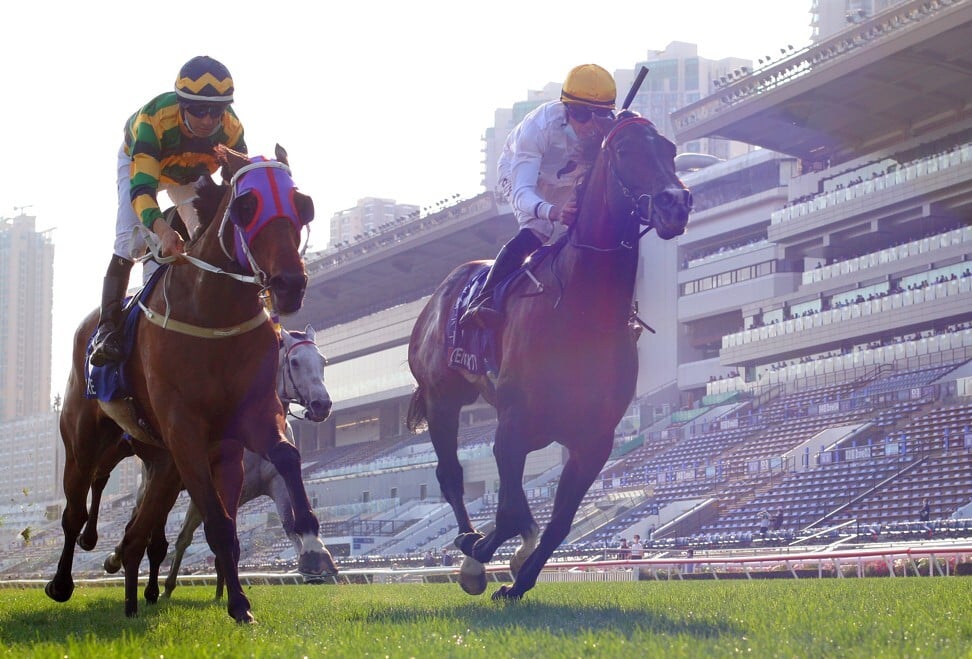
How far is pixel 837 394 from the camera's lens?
3697cm

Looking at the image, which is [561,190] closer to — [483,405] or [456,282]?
[456,282]

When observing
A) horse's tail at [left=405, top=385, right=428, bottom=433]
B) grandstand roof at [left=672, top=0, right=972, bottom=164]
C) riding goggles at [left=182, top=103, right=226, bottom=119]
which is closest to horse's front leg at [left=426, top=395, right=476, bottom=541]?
horse's tail at [left=405, top=385, right=428, bottom=433]

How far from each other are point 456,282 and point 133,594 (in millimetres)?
3286

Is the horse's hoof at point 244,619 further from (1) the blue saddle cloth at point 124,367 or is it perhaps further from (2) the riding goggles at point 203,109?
(2) the riding goggles at point 203,109

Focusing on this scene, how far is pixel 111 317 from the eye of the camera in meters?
7.14

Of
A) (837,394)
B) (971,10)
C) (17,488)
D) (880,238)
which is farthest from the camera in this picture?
(17,488)

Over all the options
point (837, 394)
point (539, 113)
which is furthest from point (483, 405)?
point (539, 113)

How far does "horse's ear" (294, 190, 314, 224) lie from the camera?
6113mm

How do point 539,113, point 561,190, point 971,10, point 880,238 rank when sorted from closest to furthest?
point 539,113 → point 561,190 → point 971,10 → point 880,238

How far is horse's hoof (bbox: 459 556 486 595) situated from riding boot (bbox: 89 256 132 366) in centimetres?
235

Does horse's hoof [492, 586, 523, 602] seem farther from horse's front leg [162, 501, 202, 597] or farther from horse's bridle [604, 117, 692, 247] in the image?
horse's front leg [162, 501, 202, 597]

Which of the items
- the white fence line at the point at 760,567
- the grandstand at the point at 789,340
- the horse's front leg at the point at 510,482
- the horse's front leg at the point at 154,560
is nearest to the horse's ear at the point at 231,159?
the horse's front leg at the point at 510,482

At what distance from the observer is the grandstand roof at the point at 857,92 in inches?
1459

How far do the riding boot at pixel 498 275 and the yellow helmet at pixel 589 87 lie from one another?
876 millimetres
